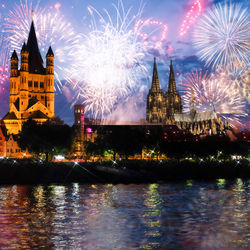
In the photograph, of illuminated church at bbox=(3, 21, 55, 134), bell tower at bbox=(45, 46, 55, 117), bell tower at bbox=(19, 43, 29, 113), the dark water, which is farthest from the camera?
bell tower at bbox=(45, 46, 55, 117)

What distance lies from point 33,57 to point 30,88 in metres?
12.8

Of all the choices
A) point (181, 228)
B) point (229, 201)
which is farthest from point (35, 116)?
point (181, 228)

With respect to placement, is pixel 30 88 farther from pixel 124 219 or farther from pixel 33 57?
pixel 124 219

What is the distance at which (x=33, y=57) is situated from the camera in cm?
17762

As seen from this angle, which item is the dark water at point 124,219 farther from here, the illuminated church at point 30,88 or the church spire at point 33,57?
the church spire at point 33,57

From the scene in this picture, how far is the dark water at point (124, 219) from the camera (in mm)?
32812

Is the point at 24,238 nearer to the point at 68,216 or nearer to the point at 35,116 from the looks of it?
the point at 68,216

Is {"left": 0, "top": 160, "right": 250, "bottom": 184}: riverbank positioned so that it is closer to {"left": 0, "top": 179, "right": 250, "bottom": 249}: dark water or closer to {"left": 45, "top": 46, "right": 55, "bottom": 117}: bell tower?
{"left": 0, "top": 179, "right": 250, "bottom": 249}: dark water

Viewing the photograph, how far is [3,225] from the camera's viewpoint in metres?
38.2

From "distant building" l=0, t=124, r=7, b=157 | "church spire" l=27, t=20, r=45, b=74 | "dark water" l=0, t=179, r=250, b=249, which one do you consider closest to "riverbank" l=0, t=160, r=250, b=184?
"dark water" l=0, t=179, r=250, b=249

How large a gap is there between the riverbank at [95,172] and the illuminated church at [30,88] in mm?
80802

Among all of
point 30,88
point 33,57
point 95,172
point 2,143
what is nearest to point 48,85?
point 30,88

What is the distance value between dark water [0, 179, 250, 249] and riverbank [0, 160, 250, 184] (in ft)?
53.4

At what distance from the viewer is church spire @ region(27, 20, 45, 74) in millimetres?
175750
